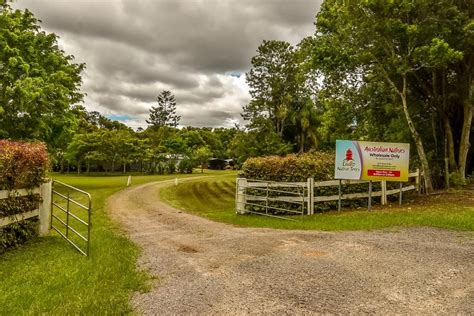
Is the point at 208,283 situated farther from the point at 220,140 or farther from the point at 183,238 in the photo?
the point at 220,140

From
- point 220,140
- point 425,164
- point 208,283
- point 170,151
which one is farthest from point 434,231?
point 220,140

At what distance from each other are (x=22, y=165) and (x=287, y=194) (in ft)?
29.0

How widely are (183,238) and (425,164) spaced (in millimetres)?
12597

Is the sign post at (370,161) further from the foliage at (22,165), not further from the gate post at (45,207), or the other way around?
the foliage at (22,165)

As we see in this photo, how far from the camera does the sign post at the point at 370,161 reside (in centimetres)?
1340

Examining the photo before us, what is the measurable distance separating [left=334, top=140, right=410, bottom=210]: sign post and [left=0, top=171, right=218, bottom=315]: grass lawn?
7.90 meters

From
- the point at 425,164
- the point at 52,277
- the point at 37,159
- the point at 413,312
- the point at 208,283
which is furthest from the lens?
the point at 425,164

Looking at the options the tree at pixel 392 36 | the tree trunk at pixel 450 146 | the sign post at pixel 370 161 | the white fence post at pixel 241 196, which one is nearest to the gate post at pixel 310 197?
the sign post at pixel 370 161

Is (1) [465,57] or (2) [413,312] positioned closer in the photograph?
Result: (2) [413,312]

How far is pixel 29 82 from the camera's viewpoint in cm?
2162

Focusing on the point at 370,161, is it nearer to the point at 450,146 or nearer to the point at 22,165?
the point at 450,146

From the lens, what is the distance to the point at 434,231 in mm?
9883

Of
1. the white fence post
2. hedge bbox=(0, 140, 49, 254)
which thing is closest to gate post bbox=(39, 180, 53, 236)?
hedge bbox=(0, 140, 49, 254)

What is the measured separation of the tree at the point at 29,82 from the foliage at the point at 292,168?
46.4ft
